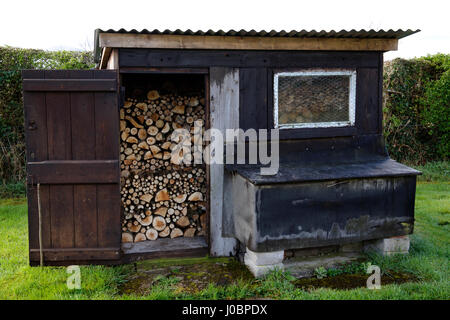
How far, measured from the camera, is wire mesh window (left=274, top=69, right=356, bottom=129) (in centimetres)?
498

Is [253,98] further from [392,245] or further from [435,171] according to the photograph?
[435,171]

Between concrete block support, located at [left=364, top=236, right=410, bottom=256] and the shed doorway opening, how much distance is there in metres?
2.21

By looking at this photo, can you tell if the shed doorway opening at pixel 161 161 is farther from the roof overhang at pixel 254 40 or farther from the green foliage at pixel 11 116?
the green foliage at pixel 11 116

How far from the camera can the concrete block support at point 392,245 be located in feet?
16.1

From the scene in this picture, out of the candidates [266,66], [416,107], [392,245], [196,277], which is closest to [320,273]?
[392,245]

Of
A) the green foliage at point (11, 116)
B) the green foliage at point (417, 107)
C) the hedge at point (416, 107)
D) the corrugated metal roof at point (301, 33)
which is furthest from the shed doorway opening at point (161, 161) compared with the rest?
the green foliage at point (417, 107)

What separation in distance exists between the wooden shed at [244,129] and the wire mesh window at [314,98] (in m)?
0.01

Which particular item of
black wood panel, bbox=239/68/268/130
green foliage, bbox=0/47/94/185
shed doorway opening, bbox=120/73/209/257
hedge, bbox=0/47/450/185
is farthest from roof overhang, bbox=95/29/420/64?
hedge, bbox=0/47/450/185

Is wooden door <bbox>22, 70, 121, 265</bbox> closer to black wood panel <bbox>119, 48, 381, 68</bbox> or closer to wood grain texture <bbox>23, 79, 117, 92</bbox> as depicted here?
wood grain texture <bbox>23, 79, 117, 92</bbox>

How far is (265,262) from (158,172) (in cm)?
206
